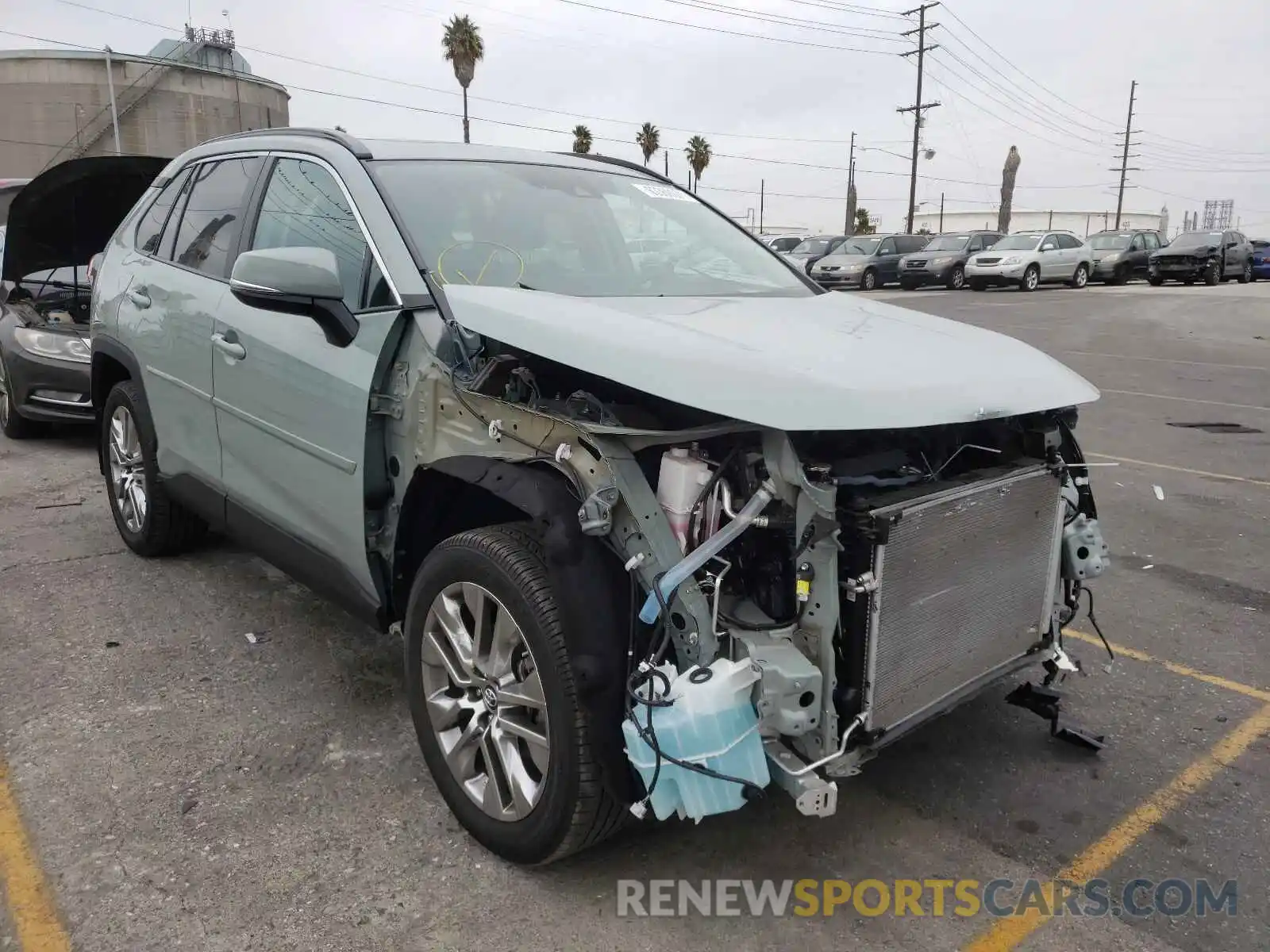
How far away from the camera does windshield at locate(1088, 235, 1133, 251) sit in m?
29.2

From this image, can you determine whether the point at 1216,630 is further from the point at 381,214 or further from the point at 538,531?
the point at 381,214

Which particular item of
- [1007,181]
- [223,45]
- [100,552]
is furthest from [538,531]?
[223,45]

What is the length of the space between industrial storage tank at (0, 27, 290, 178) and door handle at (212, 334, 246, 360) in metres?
60.2

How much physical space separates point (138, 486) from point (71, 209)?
3.30 m

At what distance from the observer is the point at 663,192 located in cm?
414

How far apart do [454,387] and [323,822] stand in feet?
4.31

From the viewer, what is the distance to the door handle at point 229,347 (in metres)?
3.46

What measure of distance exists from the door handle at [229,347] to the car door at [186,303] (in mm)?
101

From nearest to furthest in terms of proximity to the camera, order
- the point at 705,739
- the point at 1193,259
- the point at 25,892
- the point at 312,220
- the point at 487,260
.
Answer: the point at 705,739
the point at 25,892
the point at 487,260
the point at 312,220
the point at 1193,259

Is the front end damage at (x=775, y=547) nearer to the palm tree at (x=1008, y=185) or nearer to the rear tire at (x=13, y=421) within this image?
the rear tire at (x=13, y=421)

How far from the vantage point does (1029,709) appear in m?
3.26

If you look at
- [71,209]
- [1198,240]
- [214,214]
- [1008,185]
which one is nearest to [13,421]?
[71,209]

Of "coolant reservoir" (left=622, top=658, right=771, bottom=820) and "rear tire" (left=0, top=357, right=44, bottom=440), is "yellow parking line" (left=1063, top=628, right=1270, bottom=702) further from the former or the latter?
"rear tire" (left=0, top=357, right=44, bottom=440)

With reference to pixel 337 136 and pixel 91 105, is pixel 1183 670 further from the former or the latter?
pixel 91 105
